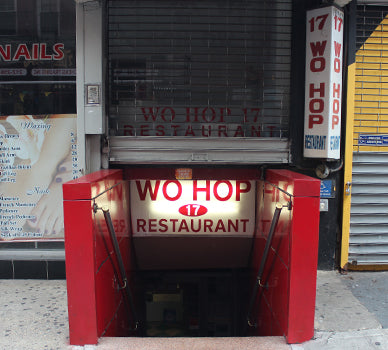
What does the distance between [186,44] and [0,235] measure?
3.50 meters

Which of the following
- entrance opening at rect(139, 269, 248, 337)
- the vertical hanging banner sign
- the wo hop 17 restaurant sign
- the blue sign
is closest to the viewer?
the vertical hanging banner sign

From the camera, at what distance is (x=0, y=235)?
16.9ft

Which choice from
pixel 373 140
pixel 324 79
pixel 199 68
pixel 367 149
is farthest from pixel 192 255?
pixel 324 79

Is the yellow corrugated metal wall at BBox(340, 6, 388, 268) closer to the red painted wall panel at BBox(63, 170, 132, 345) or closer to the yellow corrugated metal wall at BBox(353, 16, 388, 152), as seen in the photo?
the yellow corrugated metal wall at BBox(353, 16, 388, 152)

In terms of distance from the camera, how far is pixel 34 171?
16.5ft

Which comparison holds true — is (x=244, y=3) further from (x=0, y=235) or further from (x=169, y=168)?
(x=0, y=235)

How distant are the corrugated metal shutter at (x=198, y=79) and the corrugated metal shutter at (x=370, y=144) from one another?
950mm

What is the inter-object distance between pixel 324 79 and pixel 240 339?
10.1 ft

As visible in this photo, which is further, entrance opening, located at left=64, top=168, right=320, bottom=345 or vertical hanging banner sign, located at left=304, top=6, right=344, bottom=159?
vertical hanging banner sign, located at left=304, top=6, right=344, bottom=159

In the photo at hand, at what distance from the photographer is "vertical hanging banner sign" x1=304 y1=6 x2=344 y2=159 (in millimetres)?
4578

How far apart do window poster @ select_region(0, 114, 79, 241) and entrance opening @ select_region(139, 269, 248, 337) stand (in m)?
2.09

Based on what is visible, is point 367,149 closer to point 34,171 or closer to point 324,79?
point 324,79

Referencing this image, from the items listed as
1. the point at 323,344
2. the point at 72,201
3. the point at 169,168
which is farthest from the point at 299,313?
the point at 169,168

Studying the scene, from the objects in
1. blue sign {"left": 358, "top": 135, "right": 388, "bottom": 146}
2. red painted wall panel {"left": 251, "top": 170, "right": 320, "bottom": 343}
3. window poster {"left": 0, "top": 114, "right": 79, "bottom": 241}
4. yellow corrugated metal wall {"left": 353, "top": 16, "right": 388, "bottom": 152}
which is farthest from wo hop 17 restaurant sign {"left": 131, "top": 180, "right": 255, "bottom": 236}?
red painted wall panel {"left": 251, "top": 170, "right": 320, "bottom": 343}
